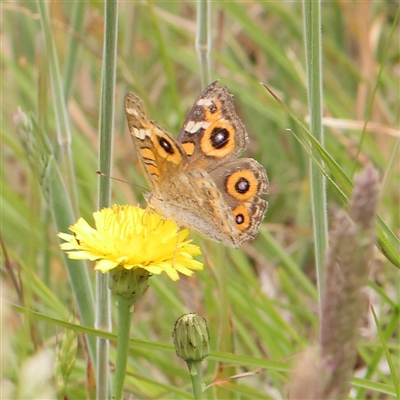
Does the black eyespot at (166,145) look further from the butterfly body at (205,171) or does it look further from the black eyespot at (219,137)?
the black eyespot at (219,137)

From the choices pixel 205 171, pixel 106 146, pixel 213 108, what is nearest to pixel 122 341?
pixel 106 146

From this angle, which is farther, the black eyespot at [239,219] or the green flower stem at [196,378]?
the black eyespot at [239,219]

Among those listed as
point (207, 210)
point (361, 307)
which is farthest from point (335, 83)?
point (361, 307)

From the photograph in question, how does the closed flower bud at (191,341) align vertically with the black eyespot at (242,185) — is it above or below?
below

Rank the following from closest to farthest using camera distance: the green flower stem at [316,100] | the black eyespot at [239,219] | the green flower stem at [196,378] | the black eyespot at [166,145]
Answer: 1. the green flower stem at [196,378]
2. the green flower stem at [316,100]
3. the black eyespot at [166,145]
4. the black eyespot at [239,219]

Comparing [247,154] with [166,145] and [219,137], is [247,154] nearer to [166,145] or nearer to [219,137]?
[219,137]

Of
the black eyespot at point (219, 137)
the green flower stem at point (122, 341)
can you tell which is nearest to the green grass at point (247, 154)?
the green flower stem at point (122, 341)
